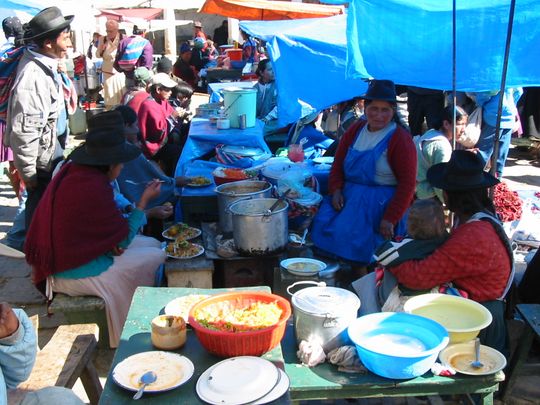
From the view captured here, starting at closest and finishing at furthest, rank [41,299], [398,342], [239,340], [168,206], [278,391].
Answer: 1. [278,391]
2. [239,340]
3. [398,342]
4. [168,206]
5. [41,299]

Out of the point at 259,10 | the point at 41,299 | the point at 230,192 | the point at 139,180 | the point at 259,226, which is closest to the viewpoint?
the point at 259,226

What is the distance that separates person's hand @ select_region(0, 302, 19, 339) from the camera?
2209 mm

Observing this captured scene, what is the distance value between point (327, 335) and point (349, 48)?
284 cm

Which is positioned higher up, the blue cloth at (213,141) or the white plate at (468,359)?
the blue cloth at (213,141)

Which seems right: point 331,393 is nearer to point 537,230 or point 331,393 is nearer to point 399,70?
point 399,70

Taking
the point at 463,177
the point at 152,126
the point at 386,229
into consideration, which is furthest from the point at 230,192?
the point at 152,126

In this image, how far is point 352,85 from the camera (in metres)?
7.29

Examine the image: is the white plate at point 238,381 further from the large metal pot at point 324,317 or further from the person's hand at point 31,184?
the person's hand at point 31,184

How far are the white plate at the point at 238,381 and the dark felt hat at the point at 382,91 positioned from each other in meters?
2.35

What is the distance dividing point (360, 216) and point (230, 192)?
104 cm

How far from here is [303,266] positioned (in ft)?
11.3

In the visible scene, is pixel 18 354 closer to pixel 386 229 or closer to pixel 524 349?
pixel 386 229

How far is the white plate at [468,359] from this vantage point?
2.44 metres

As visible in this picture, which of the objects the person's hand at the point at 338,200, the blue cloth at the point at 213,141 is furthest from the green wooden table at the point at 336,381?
the blue cloth at the point at 213,141
